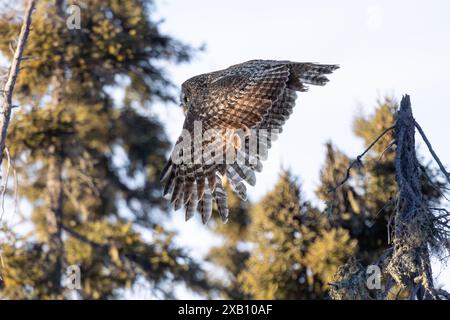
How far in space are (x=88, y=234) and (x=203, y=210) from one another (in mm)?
9946

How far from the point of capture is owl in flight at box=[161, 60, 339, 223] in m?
9.30

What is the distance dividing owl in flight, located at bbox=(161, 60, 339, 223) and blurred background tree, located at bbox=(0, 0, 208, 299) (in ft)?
20.7

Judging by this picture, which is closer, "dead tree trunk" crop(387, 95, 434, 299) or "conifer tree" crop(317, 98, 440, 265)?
"dead tree trunk" crop(387, 95, 434, 299)

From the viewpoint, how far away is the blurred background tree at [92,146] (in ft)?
55.3

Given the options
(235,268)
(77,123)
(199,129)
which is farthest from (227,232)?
(199,129)

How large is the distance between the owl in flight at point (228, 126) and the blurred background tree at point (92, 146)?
6.31m

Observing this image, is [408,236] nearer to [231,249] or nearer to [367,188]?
[367,188]

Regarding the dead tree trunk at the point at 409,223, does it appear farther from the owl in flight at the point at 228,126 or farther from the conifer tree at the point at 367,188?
the conifer tree at the point at 367,188

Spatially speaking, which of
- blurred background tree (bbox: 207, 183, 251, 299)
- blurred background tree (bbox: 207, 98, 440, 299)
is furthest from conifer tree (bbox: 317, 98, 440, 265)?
blurred background tree (bbox: 207, 183, 251, 299)

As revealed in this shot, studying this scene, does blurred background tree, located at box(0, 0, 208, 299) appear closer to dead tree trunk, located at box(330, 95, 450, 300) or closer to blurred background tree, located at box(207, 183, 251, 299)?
blurred background tree, located at box(207, 183, 251, 299)

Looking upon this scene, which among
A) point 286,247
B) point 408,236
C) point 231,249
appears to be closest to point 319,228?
point 286,247

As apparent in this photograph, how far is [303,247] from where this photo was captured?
15.6m

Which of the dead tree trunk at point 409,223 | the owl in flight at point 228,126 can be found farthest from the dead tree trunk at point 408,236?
the owl in flight at point 228,126

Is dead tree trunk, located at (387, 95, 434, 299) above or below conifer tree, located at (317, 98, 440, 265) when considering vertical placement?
below
